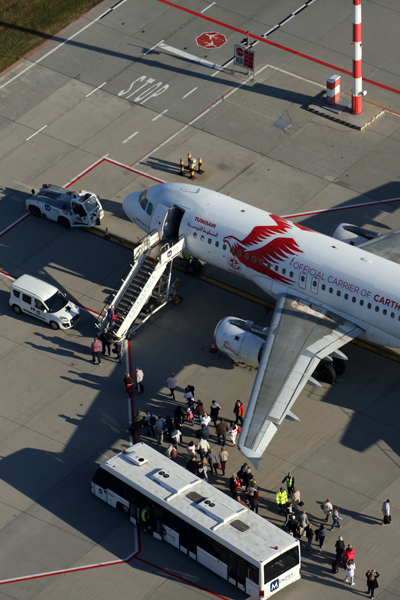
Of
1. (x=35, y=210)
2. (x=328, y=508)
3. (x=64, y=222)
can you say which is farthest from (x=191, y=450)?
(x=35, y=210)

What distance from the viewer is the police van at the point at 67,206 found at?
72812 mm

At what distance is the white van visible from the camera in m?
65.8

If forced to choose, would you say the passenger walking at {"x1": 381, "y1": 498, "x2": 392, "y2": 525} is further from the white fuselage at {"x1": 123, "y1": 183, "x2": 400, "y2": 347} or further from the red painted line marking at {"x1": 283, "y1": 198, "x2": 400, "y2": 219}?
the red painted line marking at {"x1": 283, "y1": 198, "x2": 400, "y2": 219}

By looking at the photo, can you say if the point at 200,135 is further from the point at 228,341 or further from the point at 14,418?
the point at 14,418

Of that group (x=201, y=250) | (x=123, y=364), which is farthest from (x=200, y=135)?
(x=123, y=364)

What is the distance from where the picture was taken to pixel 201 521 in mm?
50625

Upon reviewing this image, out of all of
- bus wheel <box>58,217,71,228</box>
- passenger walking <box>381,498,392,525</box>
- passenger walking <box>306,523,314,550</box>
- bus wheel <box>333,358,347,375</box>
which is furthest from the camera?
bus wheel <box>58,217,71,228</box>

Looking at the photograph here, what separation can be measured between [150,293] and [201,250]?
4082mm

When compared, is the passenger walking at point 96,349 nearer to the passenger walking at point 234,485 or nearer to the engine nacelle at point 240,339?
the engine nacelle at point 240,339

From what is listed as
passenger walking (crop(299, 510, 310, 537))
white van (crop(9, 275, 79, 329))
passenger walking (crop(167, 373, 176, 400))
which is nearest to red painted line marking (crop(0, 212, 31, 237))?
white van (crop(9, 275, 79, 329))

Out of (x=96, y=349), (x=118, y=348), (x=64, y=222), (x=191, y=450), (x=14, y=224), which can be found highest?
(x=64, y=222)

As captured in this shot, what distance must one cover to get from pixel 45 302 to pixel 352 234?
1972 centimetres

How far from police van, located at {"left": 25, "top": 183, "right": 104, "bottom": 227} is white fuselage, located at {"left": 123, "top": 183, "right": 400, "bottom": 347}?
5.86 m

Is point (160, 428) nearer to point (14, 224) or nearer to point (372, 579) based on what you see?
point (372, 579)
